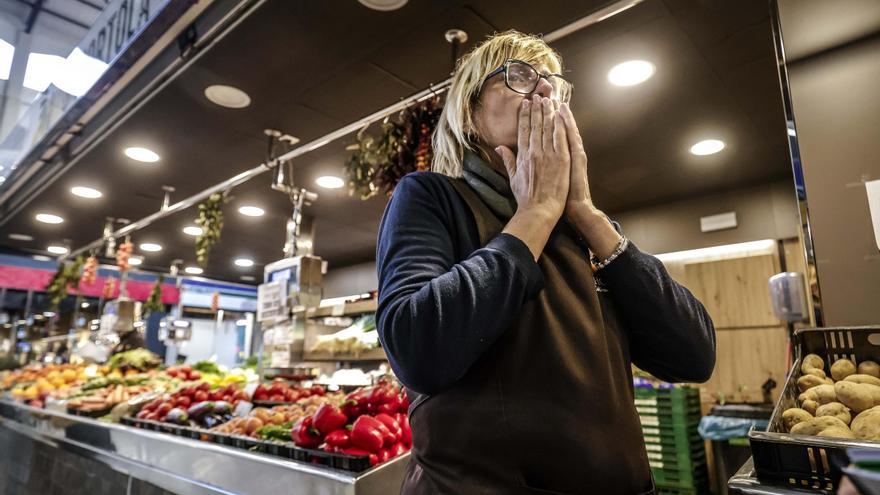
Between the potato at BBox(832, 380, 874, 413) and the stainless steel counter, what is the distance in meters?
1.19

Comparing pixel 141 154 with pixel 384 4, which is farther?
pixel 141 154

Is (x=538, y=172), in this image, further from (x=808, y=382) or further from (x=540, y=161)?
(x=808, y=382)

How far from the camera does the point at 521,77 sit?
1033mm

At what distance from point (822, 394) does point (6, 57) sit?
21.0 ft

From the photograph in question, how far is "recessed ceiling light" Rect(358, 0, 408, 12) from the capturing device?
2639 millimetres

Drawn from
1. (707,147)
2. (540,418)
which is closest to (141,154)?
(540,418)

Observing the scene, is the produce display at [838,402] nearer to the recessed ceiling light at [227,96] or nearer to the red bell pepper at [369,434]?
the red bell pepper at [369,434]

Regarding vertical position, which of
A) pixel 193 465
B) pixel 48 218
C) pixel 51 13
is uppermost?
pixel 51 13

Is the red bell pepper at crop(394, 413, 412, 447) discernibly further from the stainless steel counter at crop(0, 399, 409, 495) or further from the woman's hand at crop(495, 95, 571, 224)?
the woman's hand at crop(495, 95, 571, 224)

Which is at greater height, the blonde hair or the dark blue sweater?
the blonde hair

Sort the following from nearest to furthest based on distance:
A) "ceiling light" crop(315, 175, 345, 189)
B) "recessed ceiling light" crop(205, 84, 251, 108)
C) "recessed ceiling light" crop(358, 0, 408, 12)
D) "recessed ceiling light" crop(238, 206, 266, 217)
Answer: "recessed ceiling light" crop(358, 0, 408, 12) → "recessed ceiling light" crop(205, 84, 251, 108) → "ceiling light" crop(315, 175, 345, 189) → "recessed ceiling light" crop(238, 206, 266, 217)

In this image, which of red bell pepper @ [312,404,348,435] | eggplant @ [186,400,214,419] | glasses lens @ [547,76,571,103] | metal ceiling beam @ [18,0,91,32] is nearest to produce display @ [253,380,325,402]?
eggplant @ [186,400,214,419]

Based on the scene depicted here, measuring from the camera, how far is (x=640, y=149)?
179 inches

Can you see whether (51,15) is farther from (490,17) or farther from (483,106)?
(483,106)
